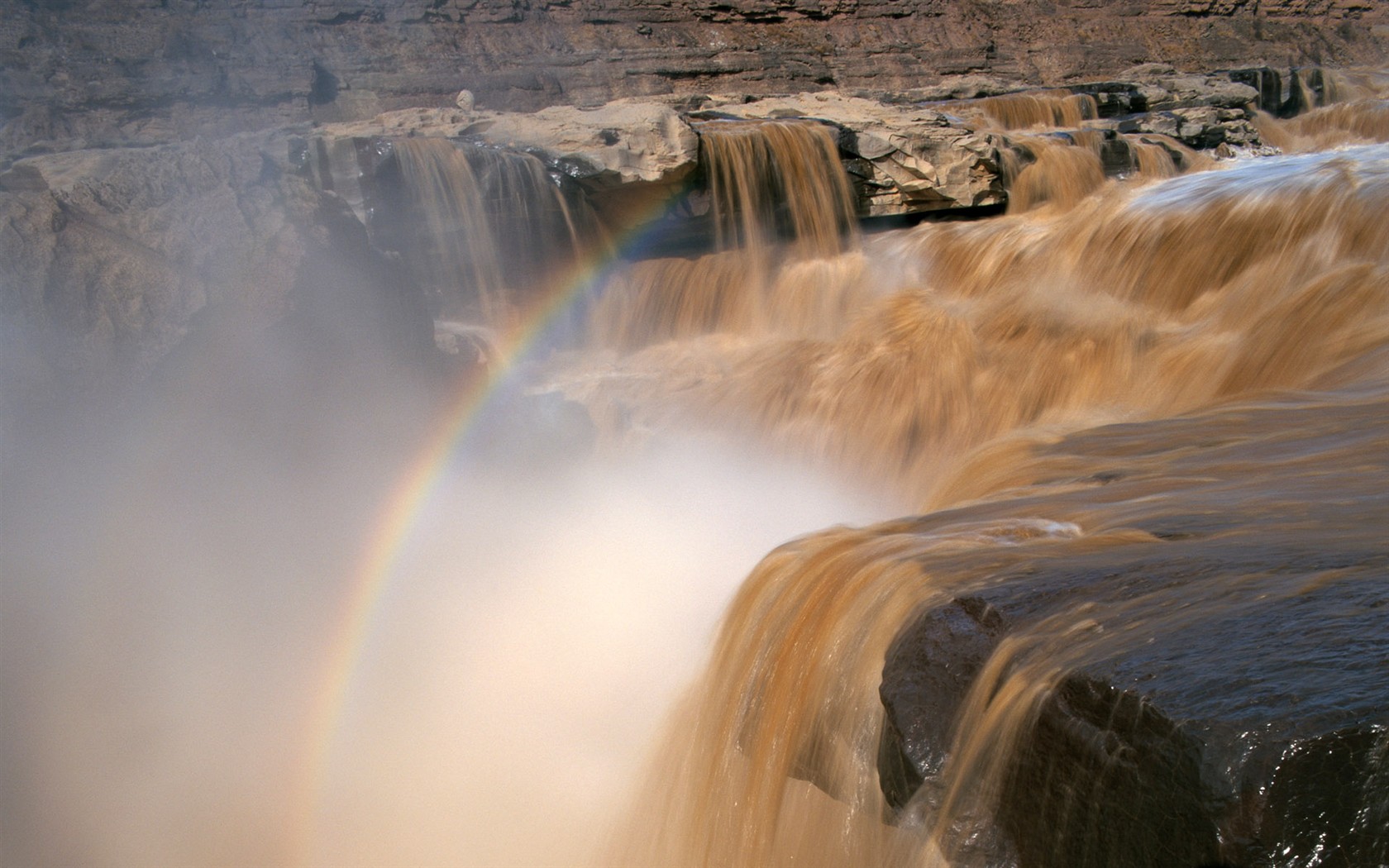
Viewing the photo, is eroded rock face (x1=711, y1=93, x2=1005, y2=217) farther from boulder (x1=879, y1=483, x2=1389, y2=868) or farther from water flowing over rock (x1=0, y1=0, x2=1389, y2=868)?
boulder (x1=879, y1=483, x2=1389, y2=868)

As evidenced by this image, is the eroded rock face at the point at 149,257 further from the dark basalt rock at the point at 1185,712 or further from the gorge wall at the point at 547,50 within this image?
the dark basalt rock at the point at 1185,712

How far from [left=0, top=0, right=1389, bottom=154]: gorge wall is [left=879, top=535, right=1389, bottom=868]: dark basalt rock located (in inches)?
406

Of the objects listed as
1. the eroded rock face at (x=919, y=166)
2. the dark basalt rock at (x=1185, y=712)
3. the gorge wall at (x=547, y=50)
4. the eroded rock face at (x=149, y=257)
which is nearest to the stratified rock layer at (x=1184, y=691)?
the dark basalt rock at (x=1185, y=712)

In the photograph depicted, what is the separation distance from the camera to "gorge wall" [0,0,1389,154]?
10633mm

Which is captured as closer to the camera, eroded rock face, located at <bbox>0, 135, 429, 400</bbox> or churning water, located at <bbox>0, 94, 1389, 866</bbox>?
churning water, located at <bbox>0, 94, 1389, 866</bbox>

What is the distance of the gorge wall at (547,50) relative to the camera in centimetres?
1063

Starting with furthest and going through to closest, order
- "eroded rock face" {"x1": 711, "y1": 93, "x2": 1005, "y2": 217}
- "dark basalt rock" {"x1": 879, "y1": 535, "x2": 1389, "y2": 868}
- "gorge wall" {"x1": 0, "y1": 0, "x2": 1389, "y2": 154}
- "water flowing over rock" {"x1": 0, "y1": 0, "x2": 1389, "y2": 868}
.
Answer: "gorge wall" {"x1": 0, "y1": 0, "x2": 1389, "y2": 154}, "eroded rock face" {"x1": 711, "y1": 93, "x2": 1005, "y2": 217}, "water flowing over rock" {"x1": 0, "y1": 0, "x2": 1389, "y2": 868}, "dark basalt rock" {"x1": 879, "y1": 535, "x2": 1389, "y2": 868}

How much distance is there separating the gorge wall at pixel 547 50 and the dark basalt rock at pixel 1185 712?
1031 centimetres

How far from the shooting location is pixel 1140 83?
1226 cm

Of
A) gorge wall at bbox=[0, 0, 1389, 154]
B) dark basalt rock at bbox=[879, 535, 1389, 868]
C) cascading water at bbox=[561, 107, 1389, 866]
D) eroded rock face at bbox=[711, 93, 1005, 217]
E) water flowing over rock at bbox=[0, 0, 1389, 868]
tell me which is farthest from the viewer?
gorge wall at bbox=[0, 0, 1389, 154]

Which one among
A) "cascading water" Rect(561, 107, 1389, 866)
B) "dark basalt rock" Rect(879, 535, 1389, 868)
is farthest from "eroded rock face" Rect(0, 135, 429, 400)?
"dark basalt rock" Rect(879, 535, 1389, 868)

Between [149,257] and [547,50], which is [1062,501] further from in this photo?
[547,50]

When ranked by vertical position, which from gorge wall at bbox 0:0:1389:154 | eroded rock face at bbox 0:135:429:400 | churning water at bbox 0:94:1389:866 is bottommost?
churning water at bbox 0:94:1389:866

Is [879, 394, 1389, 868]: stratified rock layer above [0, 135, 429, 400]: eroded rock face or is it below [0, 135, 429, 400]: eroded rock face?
below
